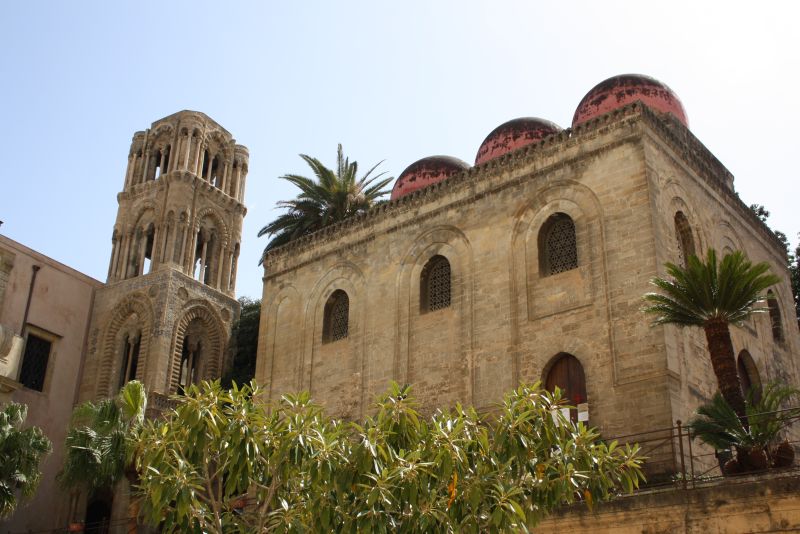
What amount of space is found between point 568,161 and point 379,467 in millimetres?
10419

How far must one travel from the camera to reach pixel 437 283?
19.8 m

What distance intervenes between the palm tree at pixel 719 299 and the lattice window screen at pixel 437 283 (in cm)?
612

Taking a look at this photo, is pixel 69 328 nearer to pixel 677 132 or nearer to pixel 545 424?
pixel 677 132

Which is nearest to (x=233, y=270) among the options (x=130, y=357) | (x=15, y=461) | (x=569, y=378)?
(x=130, y=357)

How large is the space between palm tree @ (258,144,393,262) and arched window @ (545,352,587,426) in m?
14.4

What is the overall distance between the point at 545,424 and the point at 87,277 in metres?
23.2

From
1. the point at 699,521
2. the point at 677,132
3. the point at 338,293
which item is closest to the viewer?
the point at 699,521

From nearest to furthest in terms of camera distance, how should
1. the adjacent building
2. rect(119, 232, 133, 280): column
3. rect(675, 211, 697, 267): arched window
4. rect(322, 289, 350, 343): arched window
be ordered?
rect(675, 211, 697, 267): arched window
rect(322, 289, 350, 343): arched window
the adjacent building
rect(119, 232, 133, 280): column

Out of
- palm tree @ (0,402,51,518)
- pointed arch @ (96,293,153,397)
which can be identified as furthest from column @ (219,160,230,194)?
palm tree @ (0,402,51,518)

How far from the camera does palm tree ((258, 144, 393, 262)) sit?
30125 mm

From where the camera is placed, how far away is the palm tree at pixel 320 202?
30.1 meters


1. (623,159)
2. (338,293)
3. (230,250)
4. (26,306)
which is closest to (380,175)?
(230,250)

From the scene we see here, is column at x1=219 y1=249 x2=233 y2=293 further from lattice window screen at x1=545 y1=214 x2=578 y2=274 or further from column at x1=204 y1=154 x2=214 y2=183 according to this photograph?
lattice window screen at x1=545 y1=214 x2=578 y2=274

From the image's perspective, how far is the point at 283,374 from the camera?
2194 cm
